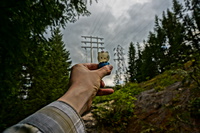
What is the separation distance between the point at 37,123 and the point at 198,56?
3.88m

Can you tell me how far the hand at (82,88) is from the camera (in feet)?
3.71

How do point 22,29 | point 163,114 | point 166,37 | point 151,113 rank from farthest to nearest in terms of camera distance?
point 166,37
point 151,113
point 163,114
point 22,29

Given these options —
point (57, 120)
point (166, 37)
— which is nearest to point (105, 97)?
point (57, 120)

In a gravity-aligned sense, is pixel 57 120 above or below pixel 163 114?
above

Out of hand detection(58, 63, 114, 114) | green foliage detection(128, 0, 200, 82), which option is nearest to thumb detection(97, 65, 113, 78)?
hand detection(58, 63, 114, 114)

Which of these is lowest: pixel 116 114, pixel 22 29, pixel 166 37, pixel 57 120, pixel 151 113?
pixel 116 114

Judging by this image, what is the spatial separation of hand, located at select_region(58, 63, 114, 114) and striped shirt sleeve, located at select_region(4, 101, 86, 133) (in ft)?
Answer: 0.42

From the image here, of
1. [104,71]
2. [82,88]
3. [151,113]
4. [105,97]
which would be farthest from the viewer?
[105,97]

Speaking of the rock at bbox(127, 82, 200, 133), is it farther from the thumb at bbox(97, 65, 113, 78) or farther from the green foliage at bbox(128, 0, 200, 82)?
the green foliage at bbox(128, 0, 200, 82)

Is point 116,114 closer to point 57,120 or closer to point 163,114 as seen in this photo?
point 163,114

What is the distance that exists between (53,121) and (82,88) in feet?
1.71

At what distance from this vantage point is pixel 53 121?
0.81m

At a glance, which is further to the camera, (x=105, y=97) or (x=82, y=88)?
(x=105, y=97)

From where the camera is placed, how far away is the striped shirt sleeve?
0.73 metres
